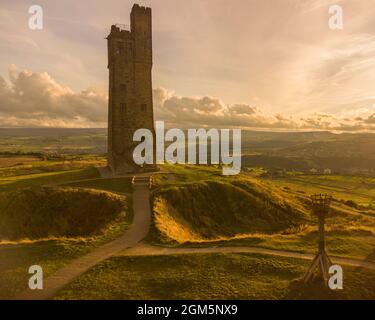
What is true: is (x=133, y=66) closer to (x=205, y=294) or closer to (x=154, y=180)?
(x=154, y=180)

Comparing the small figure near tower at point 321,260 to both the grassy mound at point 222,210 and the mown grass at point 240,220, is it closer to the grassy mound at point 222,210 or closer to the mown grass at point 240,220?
the mown grass at point 240,220

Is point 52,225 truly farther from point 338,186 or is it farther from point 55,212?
point 338,186

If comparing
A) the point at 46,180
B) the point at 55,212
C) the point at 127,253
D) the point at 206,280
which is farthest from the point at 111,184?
the point at 206,280

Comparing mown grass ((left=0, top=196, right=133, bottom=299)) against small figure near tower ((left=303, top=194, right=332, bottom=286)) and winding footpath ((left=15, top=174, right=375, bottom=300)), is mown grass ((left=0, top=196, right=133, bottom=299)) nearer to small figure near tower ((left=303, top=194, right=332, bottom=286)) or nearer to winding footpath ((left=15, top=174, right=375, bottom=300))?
winding footpath ((left=15, top=174, right=375, bottom=300))

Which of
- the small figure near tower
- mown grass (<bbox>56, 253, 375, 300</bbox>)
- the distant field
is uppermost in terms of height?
the small figure near tower

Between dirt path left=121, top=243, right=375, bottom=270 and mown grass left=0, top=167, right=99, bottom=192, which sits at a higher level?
mown grass left=0, top=167, right=99, bottom=192

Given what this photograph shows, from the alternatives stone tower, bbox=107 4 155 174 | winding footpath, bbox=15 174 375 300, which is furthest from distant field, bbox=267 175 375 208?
winding footpath, bbox=15 174 375 300
